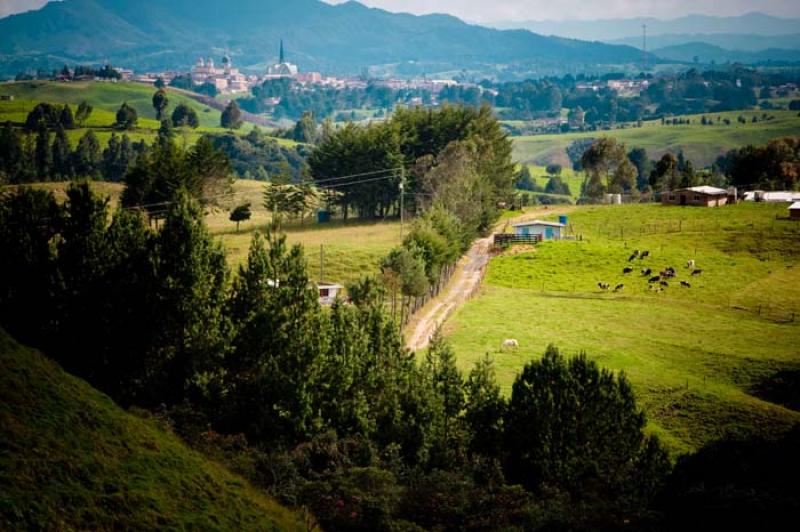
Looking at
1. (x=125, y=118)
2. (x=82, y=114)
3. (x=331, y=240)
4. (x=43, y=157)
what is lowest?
(x=331, y=240)

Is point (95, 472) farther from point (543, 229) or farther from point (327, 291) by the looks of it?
point (543, 229)

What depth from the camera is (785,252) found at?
3204 inches

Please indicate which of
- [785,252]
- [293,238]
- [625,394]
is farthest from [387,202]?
[625,394]

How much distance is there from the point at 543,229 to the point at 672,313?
92.1 feet

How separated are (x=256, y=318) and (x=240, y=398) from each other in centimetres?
457

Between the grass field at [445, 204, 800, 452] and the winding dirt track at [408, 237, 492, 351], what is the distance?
1.52m

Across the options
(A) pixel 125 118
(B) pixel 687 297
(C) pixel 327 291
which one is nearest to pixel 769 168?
(B) pixel 687 297

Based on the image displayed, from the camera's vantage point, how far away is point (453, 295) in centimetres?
7412

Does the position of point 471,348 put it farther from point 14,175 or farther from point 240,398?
point 14,175

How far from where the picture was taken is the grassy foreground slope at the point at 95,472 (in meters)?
28.8

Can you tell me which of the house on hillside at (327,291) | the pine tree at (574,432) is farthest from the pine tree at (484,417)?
the house on hillside at (327,291)

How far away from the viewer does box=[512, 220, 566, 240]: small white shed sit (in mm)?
92938

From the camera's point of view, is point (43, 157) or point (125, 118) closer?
point (43, 157)

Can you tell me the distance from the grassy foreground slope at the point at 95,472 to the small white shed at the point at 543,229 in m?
61.8
